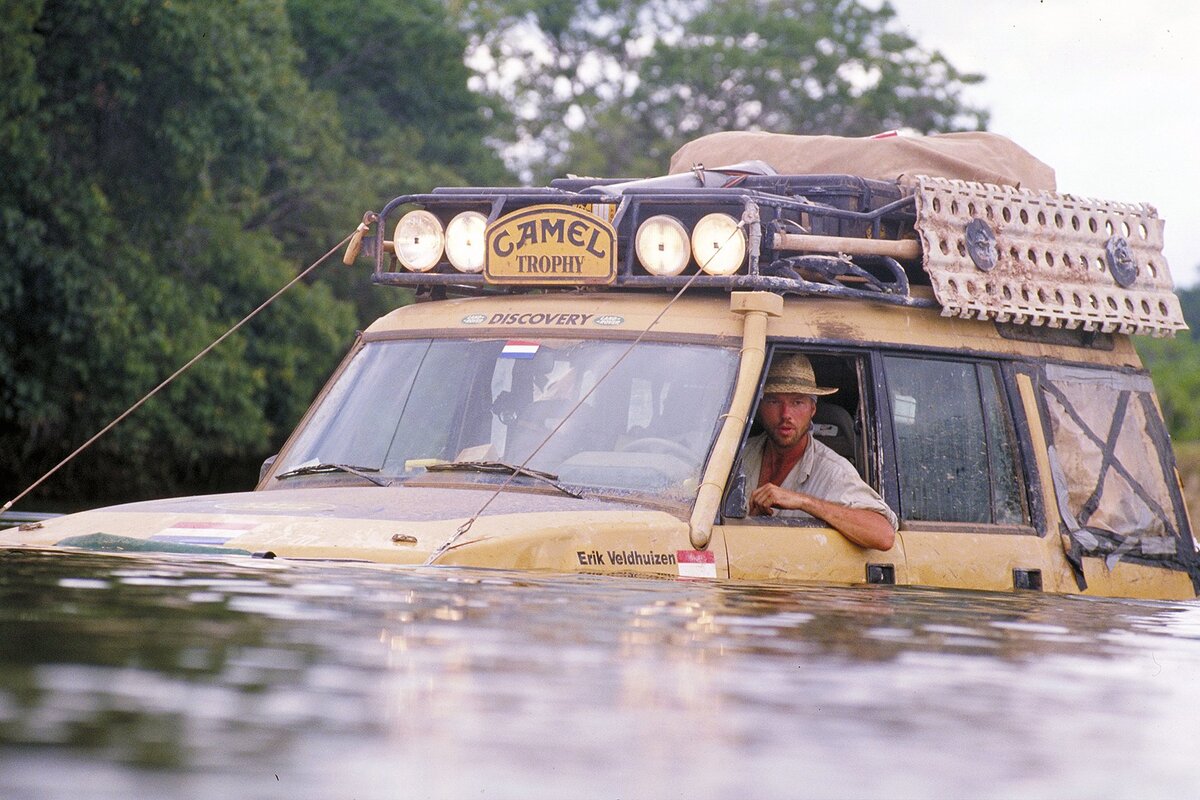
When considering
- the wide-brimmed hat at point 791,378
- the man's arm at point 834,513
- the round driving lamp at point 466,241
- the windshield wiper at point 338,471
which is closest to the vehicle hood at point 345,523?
the windshield wiper at point 338,471

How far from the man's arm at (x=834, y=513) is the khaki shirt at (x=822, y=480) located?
50mm

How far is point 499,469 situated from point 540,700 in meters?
3.63

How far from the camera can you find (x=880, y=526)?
590 cm

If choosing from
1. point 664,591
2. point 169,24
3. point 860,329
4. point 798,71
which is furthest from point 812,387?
point 798,71

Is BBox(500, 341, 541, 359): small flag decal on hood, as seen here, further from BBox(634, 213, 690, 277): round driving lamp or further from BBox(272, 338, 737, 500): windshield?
BBox(634, 213, 690, 277): round driving lamp

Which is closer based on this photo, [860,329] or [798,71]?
[860,329]

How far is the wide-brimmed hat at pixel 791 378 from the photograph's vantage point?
6.21 metres

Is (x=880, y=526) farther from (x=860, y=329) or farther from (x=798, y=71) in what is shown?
(x=798, y=71)

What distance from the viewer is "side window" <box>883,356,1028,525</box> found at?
6277 mm

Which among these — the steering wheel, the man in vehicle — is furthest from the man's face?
the steering wheel

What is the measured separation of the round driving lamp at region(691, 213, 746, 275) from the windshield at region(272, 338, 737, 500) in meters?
0.31

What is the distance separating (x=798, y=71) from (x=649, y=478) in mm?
36684

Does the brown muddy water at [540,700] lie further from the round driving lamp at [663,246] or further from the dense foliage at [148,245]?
the dense foliage at [148,245]

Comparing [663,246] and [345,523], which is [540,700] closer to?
[345,523]
